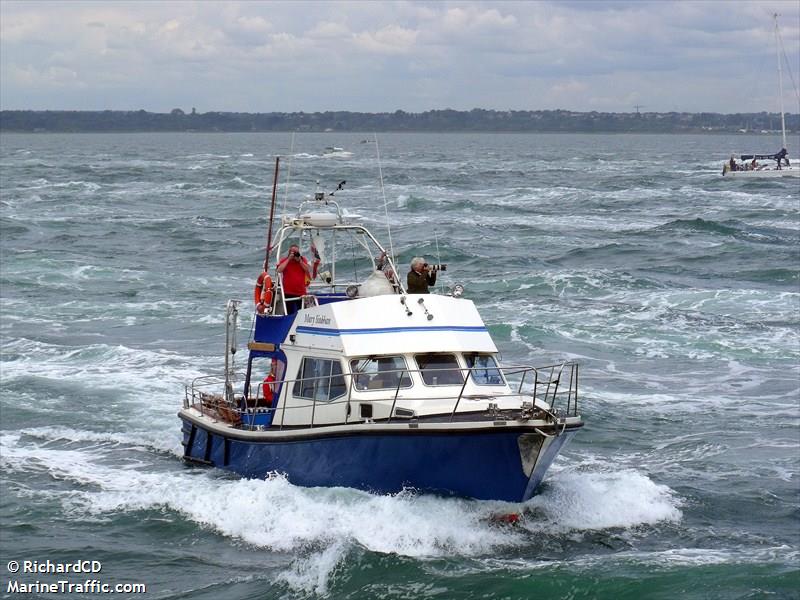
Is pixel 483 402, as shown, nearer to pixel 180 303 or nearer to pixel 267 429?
pixel 267 429

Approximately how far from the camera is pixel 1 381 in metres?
26.4

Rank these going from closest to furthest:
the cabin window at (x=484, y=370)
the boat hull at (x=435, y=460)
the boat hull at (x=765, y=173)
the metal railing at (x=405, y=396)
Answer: the boat hull at (x=435, y=460) < the metal railing at (x=405, y=396) < the cabin window at (x=484, y=370) < the boat hull at (x=765, y=173)

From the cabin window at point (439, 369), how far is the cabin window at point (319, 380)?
1.08 m

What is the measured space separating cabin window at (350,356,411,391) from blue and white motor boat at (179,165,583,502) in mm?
19

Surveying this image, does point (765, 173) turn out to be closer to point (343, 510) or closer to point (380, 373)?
point (380, 373)

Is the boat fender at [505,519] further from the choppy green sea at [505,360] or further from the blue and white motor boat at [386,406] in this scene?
the blue and white motor boat at [386,406]

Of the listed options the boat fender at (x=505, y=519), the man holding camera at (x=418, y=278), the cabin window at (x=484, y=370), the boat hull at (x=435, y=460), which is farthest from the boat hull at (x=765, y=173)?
the boat hull at (x=435, y=460)

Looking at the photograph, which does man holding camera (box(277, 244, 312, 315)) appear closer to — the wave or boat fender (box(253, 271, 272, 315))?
boat fender (box(253, 271, 272, 315))

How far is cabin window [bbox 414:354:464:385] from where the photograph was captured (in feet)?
55.0

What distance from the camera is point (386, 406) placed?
53.3ft

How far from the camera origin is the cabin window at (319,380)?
1692 cm

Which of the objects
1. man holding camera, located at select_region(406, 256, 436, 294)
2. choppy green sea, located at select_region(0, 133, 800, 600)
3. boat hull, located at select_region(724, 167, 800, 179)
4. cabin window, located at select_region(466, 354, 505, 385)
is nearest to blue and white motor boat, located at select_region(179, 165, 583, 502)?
cabin window, located at select_region(466, 354, 505, 385)

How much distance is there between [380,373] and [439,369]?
0.89 m

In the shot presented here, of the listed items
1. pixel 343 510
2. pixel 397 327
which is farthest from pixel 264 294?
pixel 343 510
